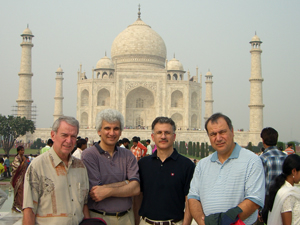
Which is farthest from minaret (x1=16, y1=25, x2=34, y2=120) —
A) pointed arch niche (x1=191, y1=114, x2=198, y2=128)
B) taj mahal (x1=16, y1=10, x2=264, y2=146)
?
pointed arch niche (x1=191, y1=114, x2=198, y2=128)

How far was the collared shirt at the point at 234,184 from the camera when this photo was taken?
7.25ft

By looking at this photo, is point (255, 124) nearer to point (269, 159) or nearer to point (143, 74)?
point (143, 74)

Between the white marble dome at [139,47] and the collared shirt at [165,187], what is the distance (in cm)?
2595

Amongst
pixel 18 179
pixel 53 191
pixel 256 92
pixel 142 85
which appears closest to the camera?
pixel 53 191

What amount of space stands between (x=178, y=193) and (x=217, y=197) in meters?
0.42

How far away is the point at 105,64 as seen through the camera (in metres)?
27.9

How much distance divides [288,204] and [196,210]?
0.71 meters


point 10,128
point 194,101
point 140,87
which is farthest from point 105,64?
point 10,128

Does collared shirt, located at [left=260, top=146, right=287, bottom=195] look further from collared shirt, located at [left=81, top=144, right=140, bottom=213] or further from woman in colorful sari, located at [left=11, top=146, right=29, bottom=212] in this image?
woman in colorful sari, located at [left=11, top=146, right=29, bottom=212]

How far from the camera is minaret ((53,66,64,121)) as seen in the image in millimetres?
28266

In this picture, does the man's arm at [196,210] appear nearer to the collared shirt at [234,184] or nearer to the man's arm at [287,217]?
the collared shirt at [234,184]

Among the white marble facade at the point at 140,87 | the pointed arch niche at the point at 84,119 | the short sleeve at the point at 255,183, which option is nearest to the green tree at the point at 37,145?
the white marble facade at the point at 140,87

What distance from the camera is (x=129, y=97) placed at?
27.3 meters

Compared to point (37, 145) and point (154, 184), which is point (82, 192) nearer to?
point (154, 184)
